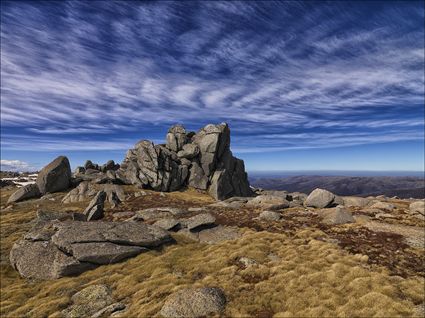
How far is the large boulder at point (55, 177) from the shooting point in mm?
79688

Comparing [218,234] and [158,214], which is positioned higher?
[158,214]

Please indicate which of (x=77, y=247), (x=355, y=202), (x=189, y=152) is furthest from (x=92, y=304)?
(x=189, y=152)

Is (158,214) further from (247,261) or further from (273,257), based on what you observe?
(273,257)

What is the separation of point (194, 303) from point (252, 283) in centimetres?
561

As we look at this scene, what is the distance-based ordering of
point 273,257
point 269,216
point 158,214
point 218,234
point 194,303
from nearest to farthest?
point 194,303, point 273,257, point 218,234, point 269,216, point 158,214

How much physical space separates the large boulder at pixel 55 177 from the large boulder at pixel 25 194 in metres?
1.24

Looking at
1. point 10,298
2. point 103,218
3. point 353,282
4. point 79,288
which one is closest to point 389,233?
point 353,282

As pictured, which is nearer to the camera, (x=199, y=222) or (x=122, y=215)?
(x=199, y=222)

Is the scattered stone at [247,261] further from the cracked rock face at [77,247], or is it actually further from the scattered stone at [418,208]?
the scattered stone at [418,208]

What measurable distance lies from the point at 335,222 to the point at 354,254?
13.0 meters

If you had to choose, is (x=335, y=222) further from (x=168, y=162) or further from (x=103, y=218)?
(x=168, y=162)

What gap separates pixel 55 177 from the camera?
267 feet

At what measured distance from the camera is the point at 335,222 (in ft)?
134

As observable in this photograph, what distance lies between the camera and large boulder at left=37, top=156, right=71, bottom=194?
7969 centimetres
